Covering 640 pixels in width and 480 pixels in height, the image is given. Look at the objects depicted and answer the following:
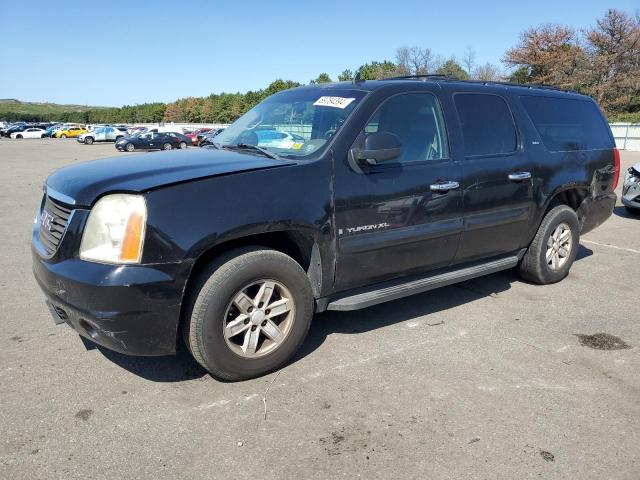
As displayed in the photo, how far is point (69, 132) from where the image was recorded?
62.2 metres

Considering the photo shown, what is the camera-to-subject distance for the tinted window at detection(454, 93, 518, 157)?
4297mm

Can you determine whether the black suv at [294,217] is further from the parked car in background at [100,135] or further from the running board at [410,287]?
the parked car in background at [100,135]

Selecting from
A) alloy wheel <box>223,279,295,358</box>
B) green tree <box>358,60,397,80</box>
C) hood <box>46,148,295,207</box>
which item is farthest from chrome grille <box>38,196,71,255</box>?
green tree <box>358,60,397,80</box>

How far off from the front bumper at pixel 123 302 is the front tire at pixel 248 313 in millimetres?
170

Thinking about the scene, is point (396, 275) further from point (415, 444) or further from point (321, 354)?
point (415, 444)

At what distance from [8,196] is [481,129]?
424 inches

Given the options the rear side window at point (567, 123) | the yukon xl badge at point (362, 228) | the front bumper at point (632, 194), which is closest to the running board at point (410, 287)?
the yukon xl badge at point (362, 228)

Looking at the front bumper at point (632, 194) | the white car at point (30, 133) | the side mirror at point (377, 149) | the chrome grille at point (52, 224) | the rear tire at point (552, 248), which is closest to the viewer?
the chrome grille at point (52, 224)

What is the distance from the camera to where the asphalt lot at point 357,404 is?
8.29 feet

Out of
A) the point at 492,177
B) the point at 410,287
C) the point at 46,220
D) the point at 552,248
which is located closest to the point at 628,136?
the point at 552,248

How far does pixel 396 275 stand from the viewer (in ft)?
12.9

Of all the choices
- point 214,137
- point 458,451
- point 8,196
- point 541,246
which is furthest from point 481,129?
point 8,196

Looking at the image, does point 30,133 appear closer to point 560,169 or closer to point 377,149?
point 560,169

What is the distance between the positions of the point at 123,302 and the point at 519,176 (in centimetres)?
346
